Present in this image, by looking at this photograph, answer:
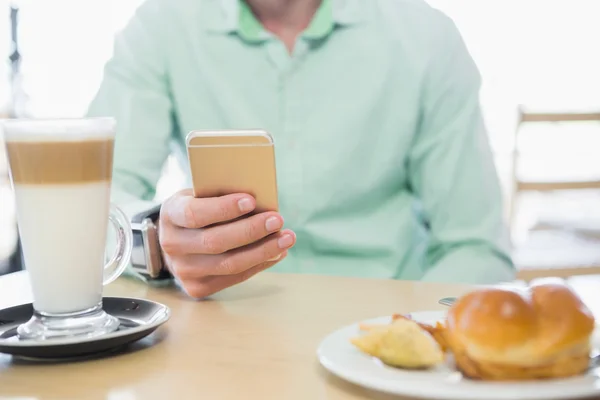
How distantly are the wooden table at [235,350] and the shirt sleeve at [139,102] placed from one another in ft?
1.46

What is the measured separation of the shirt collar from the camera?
4.44 feet

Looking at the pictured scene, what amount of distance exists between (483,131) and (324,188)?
0.32m

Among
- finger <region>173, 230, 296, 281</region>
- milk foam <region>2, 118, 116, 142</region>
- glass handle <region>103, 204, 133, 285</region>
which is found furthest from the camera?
finger <region>173, 230, 296, 281</region>

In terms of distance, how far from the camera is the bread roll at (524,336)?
1.59 ft

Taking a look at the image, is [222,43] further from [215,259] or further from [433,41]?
[215,259]

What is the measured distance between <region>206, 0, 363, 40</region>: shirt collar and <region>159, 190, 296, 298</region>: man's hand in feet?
1.90

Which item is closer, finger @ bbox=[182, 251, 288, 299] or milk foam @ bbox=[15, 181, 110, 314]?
milk foam @ bbox=[15, 181, 110, 314]

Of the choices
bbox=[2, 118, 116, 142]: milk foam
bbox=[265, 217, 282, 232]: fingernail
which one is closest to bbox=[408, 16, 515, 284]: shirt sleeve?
bbox=[265, 217, 282, 232]: fingernail

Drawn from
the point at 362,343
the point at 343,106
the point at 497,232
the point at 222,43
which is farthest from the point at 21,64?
the point at 362,343

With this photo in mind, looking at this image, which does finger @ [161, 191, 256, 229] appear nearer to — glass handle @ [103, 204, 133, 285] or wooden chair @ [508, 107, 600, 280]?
glass handle @ [103, 204, 133, 285]

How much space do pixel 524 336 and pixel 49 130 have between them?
42cm

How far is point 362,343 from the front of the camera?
548mm

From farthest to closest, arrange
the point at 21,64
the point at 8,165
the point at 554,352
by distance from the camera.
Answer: the point at 21,64
the point at 8,165
the point at 554,352

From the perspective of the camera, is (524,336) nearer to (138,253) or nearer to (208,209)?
Result: (208,209)
